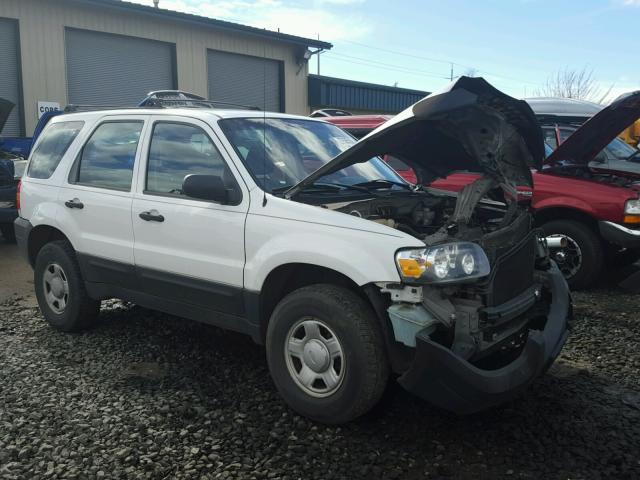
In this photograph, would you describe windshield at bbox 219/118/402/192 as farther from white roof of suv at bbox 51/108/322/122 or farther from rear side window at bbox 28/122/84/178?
rear side window at bbox 28/122/84/178

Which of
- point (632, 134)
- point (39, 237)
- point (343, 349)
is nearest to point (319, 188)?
point (343, 349)

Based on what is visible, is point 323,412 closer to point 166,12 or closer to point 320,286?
point 320,286

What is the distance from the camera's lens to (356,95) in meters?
23.4

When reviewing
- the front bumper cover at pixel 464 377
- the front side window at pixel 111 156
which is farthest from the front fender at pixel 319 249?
the front side window at pixel 111 156

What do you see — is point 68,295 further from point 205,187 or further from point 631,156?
point 631,156

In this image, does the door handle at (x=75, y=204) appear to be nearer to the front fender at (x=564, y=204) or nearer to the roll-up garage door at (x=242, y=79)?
the front fender at (x=564, y=204)

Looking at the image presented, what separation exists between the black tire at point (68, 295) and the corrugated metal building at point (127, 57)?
10.7m

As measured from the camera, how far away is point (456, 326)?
3.03 meters

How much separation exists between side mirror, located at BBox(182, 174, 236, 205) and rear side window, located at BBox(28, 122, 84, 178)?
6.51 feet

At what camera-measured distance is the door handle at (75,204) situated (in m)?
4.71

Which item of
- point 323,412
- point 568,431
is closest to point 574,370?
point 568,431

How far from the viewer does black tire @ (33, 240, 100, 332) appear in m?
4.89

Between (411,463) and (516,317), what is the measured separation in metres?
1.06

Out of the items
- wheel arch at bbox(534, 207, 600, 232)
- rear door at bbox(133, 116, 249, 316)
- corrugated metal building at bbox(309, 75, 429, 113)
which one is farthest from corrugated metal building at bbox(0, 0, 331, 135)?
rear door at bbox(133, 116, 249, 316)
